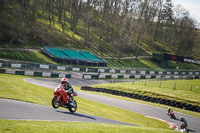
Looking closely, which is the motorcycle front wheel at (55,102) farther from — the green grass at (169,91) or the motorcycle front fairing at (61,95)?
the green grass at (169,91)

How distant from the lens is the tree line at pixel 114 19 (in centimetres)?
6962

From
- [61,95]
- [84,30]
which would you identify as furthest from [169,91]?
[84,30]

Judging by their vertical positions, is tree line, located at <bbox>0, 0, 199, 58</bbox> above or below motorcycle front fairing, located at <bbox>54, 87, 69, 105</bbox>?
above

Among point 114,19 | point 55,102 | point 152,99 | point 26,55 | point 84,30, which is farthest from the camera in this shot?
point 114,19

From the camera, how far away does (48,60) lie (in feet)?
172

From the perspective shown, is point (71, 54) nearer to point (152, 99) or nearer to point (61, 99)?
point (152, 99)

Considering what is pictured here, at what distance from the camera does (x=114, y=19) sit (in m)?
90.9

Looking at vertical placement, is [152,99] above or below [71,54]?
below

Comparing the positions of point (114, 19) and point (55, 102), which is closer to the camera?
point (55, 102)

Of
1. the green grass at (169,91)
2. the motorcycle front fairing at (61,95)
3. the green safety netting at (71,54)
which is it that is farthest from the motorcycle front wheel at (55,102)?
the green safety netting at (71,54)

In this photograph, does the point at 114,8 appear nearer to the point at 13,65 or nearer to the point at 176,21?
the point at 176,21

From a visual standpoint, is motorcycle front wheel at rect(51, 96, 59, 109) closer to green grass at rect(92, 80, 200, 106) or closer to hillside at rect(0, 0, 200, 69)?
green grass at rect(92, 80, 200, 106)

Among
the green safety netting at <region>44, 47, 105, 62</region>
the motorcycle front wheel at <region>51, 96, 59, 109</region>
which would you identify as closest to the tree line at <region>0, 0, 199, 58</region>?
the green safety netting at <region>44, 47, 105, 62</region>

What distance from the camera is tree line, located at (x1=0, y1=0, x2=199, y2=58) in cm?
6962
